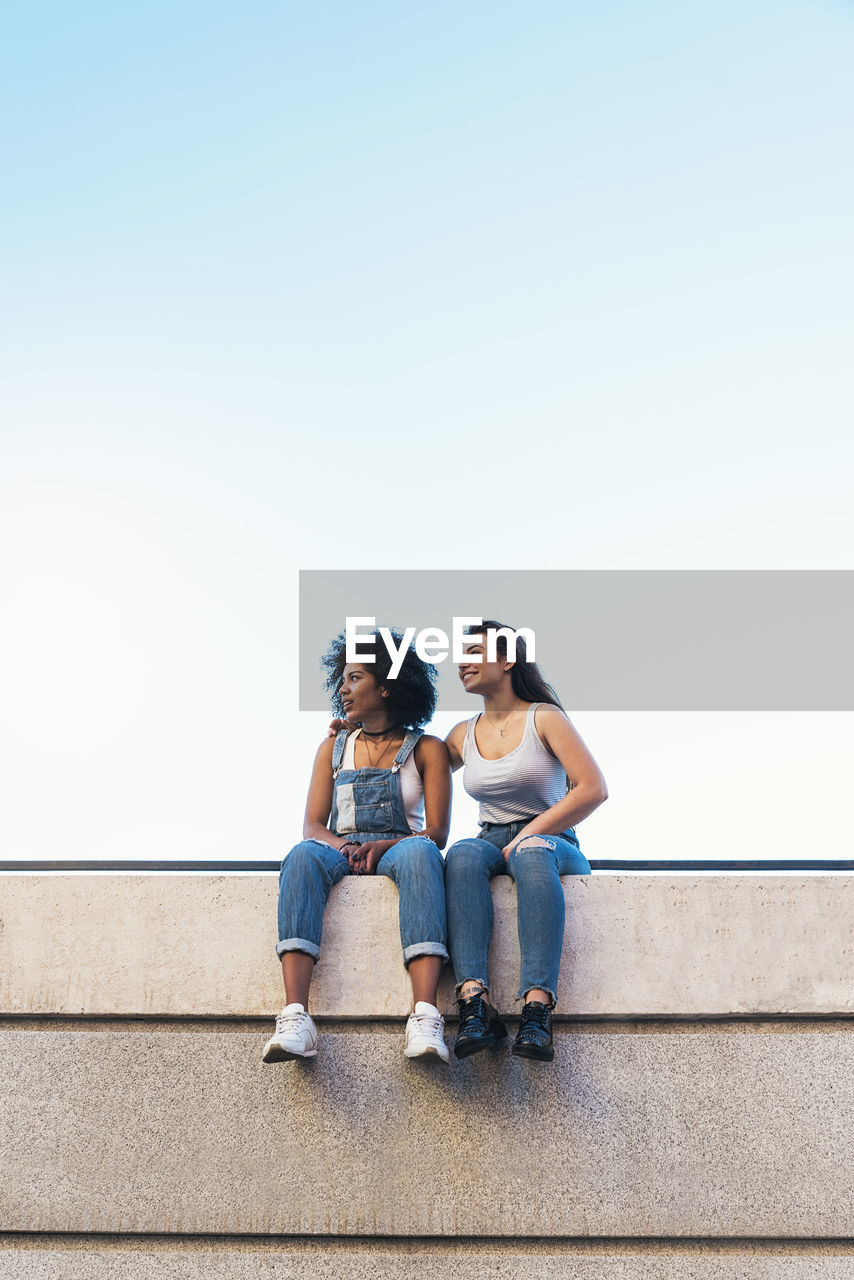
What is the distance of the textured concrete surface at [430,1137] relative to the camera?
3359 mm

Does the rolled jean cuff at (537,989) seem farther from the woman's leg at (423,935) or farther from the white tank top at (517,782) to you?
the white tank top at (517,782)

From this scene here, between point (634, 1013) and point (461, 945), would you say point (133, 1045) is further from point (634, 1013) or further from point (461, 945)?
point (634, 1013)

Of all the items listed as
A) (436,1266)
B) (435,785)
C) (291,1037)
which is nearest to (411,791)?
(435,785)

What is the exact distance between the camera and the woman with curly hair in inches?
133

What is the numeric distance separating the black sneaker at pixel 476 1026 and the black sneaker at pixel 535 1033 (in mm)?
82

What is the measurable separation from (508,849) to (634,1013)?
2.22 feet

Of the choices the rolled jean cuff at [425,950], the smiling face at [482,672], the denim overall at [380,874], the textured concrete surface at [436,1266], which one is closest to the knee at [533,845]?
the denim overall at [380,874]

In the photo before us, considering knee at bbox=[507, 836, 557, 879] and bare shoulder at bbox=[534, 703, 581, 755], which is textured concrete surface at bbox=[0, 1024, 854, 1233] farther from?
bare shoulder at bbox=[534, 703, 581, 755]

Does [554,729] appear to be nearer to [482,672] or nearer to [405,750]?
[482,672]

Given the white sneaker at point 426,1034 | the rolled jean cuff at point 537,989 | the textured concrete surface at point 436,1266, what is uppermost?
the rolled jean cuff at point 537,989

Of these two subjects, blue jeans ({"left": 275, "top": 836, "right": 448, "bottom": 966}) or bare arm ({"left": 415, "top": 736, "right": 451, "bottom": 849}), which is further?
bare arm ({"left": 415, "top": 736, "right": 451, "bottom": 849})

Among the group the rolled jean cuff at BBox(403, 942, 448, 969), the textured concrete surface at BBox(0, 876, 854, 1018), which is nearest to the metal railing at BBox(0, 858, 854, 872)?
the textured concrete surface at BBox(0, 876, 854, 1018)

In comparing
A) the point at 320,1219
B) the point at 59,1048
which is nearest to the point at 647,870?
the point at 320,1219

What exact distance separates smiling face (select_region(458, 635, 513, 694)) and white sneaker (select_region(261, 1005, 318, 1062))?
147cm
